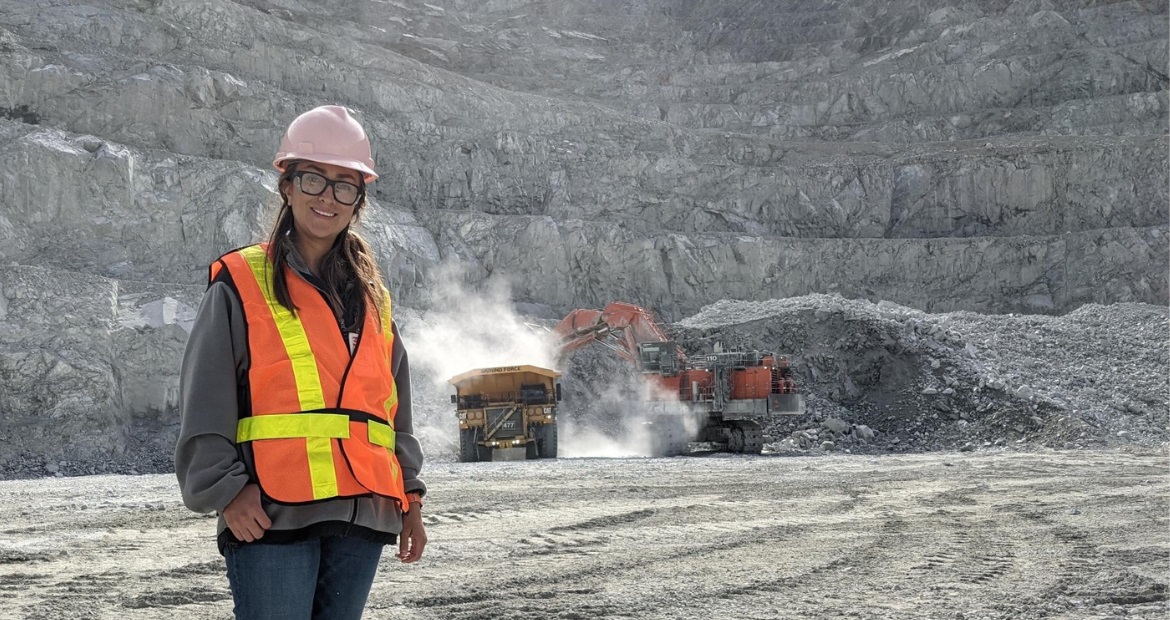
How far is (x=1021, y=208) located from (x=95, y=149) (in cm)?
3747

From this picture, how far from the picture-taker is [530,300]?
134ft

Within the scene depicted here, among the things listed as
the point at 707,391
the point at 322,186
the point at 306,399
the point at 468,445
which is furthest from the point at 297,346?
the point at 707,391

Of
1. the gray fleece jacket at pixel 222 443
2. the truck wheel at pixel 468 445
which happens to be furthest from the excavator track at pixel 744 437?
the gray fleece jacket at pixel 222 443

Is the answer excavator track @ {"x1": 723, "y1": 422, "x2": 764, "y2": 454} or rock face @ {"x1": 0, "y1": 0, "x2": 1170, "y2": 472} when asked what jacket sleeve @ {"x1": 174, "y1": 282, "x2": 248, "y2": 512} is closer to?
excavator track @ {"x1": 723, "y1": 422, "x2": 764, "y2": 454}

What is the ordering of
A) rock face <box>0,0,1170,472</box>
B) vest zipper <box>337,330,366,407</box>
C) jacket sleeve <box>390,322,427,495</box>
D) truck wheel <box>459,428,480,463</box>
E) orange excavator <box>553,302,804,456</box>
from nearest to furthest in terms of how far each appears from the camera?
vest zipper <box>337,330,366,407</box>, jacket sleeve <box>390,322,427,495</box>, truck wheel <box>459,428,480,463</box>, orange excavator <box>553,302,804,456</box>, rock face <box>0,0,1170,472</box>

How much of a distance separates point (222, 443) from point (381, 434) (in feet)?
1.20

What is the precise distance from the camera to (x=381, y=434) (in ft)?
8.13

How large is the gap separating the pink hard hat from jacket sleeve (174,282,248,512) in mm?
456

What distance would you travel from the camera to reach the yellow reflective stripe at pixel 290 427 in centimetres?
230

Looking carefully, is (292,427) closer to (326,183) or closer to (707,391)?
(326,183)

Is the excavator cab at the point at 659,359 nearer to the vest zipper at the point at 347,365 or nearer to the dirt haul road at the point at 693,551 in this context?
the dirt haul road at the point at 693,551

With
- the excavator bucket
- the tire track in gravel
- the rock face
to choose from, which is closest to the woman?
the tire track in gravel

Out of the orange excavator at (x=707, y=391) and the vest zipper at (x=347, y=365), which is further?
the orange excavator at (x=707, y=391)

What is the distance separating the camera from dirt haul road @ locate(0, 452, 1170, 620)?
6164mm
